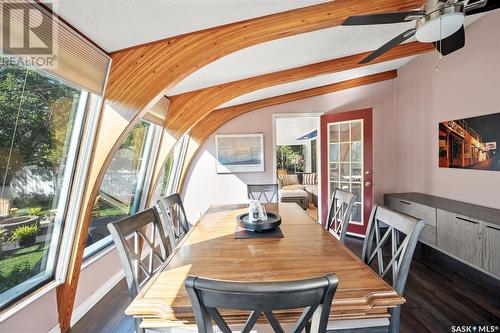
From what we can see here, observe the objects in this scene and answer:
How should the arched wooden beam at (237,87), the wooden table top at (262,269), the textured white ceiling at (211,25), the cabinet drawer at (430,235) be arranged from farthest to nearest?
the arched wooden beam at (237,87)
the cabinet drawer at (430,235)
the textured white ceiling at (211,25)
the wooden table top at (262,269)

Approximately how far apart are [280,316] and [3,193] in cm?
175

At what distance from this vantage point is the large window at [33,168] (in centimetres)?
142

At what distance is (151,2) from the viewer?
1.40m

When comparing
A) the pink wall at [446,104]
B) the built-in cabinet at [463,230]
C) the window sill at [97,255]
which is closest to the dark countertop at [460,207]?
the built-in cabinet at [463,230]

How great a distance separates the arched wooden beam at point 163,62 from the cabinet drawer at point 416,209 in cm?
254

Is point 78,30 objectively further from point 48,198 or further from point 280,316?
point 280,316

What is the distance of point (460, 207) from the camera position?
2785 mm

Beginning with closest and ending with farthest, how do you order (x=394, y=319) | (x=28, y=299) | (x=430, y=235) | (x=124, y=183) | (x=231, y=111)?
(x=394, y=319) < (x=28, y=299) < (x=430, y=235) < (x=124, y=183) < (x=231, y=111)

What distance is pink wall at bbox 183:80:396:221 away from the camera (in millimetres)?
4371

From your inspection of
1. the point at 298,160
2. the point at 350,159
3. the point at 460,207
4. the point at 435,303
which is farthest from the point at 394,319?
the point at 298,160

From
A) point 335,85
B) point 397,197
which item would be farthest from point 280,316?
point 335,85

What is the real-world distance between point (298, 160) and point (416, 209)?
6561mm

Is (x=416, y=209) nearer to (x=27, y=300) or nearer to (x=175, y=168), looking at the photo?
(x=175, y=168)

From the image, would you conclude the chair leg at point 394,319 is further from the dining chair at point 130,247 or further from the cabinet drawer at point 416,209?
the cabinet drawer at point 416,209
